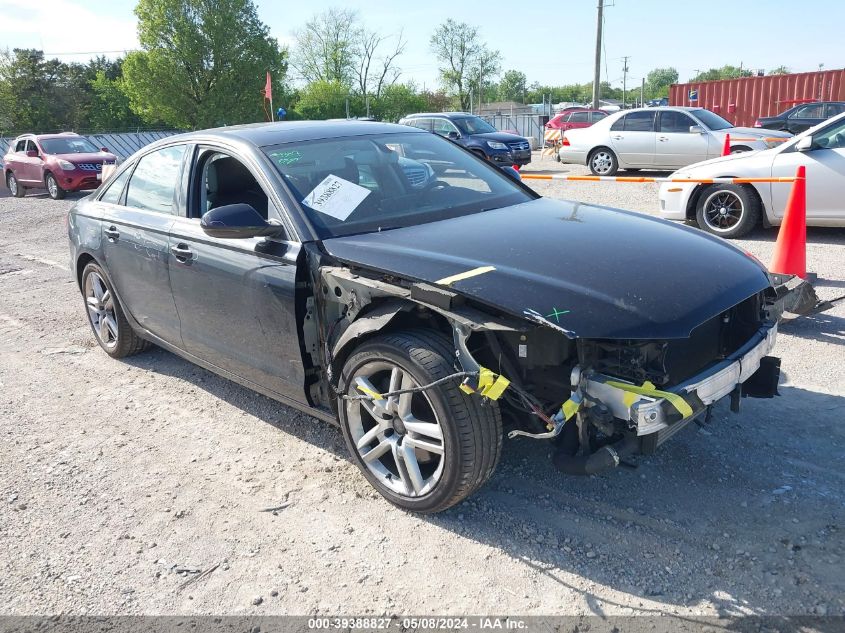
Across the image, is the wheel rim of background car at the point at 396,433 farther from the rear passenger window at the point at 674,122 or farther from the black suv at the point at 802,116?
the black suv at the point at 802,116

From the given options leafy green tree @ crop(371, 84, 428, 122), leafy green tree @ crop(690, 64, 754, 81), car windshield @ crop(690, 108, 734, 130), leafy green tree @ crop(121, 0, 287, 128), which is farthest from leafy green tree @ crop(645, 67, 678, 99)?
car windshield @ crop(690, 108, 734, 130)

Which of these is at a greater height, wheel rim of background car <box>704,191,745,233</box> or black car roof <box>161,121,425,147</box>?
black car roof <box>161,121,425,147</box>

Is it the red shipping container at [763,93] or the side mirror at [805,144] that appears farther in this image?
the red shipping container at [763,93]


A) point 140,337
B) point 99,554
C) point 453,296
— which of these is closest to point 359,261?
point 453,296

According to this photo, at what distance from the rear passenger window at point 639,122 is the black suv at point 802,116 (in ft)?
28.6

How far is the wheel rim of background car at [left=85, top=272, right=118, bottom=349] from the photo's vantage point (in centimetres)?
524

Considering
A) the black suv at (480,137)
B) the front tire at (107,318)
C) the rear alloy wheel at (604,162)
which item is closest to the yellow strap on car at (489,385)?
the front tire at (107,318)

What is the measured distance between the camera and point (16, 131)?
1775 inches

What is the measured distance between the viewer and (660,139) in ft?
50.0

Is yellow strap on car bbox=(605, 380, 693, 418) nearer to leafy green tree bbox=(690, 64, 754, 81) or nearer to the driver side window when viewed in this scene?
the driver side window

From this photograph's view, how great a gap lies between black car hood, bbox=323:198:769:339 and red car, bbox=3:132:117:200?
16509 mm

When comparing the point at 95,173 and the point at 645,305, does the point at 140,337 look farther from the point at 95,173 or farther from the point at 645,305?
the point at 95,173

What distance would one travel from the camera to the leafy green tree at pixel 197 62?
42.5 meters

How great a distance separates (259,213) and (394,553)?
1.81m
